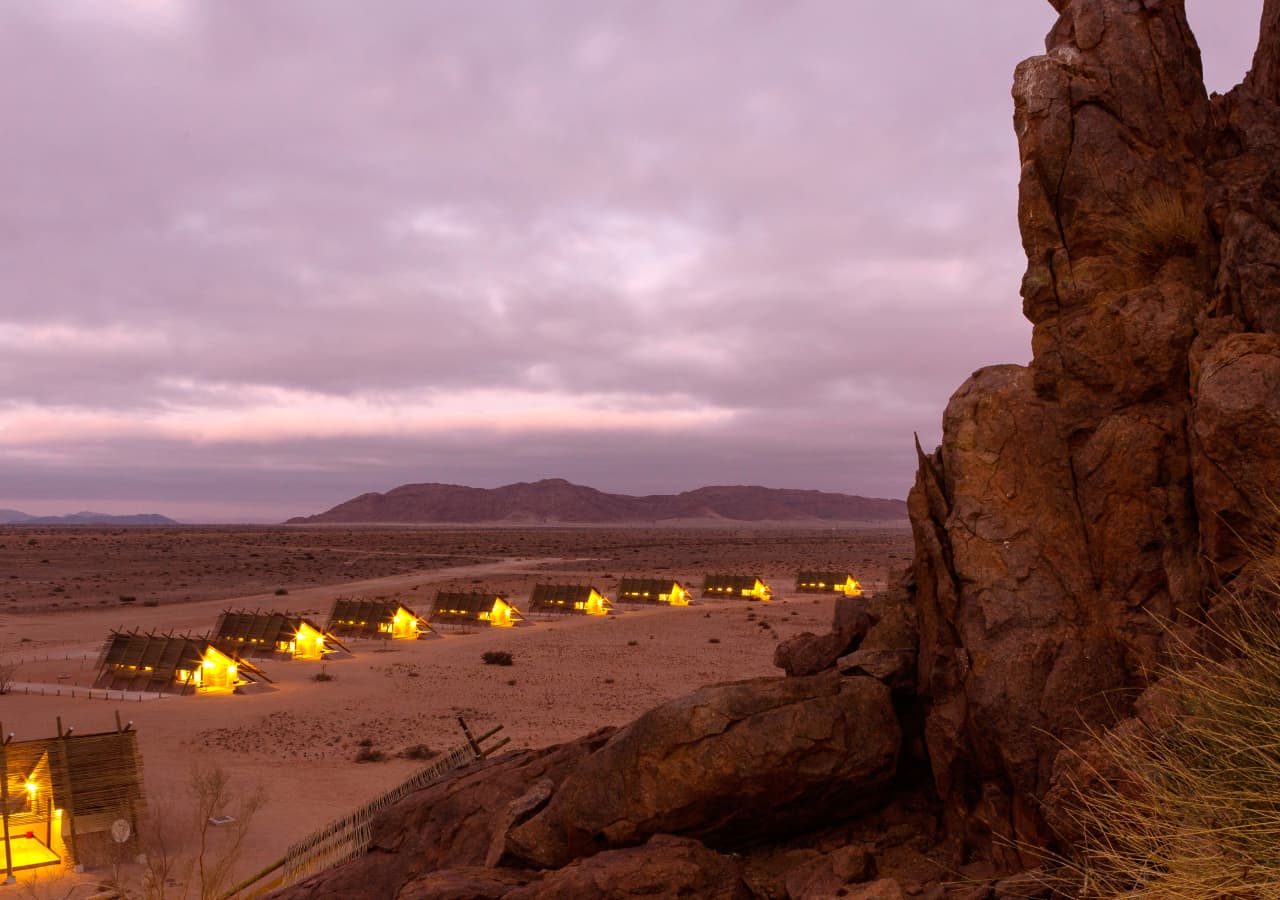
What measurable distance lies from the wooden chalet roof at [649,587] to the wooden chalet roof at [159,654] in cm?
2568

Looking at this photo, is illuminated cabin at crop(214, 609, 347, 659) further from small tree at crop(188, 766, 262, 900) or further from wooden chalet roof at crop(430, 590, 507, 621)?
small tree at crop(188, 766, 262, 900)

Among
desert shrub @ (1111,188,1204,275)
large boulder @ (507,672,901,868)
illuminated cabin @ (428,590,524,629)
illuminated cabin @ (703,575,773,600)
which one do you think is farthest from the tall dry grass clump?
illuminated cabin @ (703,575,773,600)

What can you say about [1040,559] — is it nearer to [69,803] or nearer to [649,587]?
[69,803]

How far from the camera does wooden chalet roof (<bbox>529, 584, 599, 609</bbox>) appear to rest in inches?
1852

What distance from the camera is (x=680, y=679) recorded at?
28.8 metres

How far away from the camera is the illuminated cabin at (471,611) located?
42375mm

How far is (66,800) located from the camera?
14367 mm

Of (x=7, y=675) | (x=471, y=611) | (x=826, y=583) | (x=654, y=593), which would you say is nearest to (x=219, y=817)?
(x=7, y=675)

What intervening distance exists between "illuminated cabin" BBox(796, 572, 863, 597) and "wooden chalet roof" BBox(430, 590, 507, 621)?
2254 cm

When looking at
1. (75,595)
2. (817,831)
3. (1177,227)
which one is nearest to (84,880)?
(817,831)

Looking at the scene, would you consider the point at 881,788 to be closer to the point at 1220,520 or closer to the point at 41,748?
the point at 1220,520

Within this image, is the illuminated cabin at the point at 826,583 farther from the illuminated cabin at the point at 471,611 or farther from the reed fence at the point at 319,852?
the reed fence at the point at 319,852

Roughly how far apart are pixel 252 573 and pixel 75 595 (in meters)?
17.2

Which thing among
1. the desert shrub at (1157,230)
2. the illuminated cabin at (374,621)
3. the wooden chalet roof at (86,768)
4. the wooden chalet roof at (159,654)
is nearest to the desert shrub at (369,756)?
the wooden chalet roof at (86,768)
